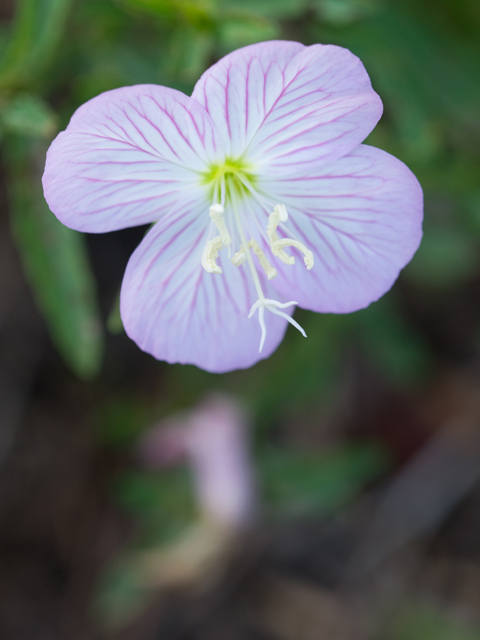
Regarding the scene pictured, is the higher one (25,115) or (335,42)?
(335,42)

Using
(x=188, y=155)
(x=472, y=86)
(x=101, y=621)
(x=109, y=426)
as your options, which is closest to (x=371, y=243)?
(x=188, y=155)

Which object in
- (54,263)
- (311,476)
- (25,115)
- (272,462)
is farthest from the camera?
(272,462)

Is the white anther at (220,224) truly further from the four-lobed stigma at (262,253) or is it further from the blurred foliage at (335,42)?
the blurred foliage at (335,42)

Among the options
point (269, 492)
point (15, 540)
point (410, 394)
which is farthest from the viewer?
point (410, 394)

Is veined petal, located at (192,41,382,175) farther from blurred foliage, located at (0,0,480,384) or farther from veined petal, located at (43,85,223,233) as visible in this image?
blurred foliage, located at (0,0,480,384)

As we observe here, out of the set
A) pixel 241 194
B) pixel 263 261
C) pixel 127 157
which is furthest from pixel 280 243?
pixel 127 157

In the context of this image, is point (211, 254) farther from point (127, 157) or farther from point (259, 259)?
point (127, 157)

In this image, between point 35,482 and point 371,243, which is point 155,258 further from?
point 35,482
